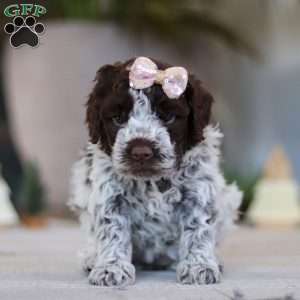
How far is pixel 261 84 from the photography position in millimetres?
5414

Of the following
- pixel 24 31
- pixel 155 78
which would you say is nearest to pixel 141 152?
pixel 155 78

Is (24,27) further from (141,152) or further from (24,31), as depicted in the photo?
(141,152)

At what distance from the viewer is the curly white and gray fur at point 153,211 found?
2.11 metres

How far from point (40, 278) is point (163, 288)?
0.42 metres

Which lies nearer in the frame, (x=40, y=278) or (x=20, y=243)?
(x=40, y=278)

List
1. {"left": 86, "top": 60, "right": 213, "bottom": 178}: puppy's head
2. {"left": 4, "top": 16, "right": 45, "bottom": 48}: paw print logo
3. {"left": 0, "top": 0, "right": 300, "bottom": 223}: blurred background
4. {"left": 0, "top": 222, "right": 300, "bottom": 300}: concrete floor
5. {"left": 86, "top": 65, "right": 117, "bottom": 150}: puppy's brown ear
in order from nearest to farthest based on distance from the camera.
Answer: {"left": 0, "top": 222, "right": 300, "bottom": 300}: concrete floor
{"left": 86, "top": 60, "right": 213, "bottom": 178}: puppy's head
{"left": 86, "top": 65, "right": 117, "bottom": 150}: puppy's brown ear
{"left": 4, "top": 16, "right": 45, "bottom": 48}: paw print logo
{"left": 0, "top": 0, "right": 300, "bottom": 223}: blurred background

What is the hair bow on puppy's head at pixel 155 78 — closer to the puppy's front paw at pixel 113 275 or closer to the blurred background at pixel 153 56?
the puppy's front paw at pixel 113 275

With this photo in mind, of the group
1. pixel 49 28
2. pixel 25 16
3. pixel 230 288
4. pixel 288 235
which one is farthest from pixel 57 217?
pixel 230 288

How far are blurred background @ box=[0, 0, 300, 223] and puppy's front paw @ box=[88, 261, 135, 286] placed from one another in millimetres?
2136

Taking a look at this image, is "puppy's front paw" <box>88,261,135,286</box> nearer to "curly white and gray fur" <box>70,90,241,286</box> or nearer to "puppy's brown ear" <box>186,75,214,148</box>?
"curly white and gray fur" <box>70,90,241,286</box>

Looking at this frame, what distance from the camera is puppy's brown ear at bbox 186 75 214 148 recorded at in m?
2.20

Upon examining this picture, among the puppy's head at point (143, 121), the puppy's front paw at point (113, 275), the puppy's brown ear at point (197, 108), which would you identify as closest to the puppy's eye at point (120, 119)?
the puppy's head at point (143, 121)

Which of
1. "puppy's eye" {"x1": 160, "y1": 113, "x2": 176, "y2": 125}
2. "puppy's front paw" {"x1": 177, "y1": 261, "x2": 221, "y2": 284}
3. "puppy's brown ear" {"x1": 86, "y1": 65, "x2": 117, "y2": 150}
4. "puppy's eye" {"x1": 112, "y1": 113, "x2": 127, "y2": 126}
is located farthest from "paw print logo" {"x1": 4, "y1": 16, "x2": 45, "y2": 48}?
"puppy's front paw" {"x1": 177, "y1": 261, "x2": 221, "y2": 284}

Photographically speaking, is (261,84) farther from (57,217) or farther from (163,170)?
(163,170)
